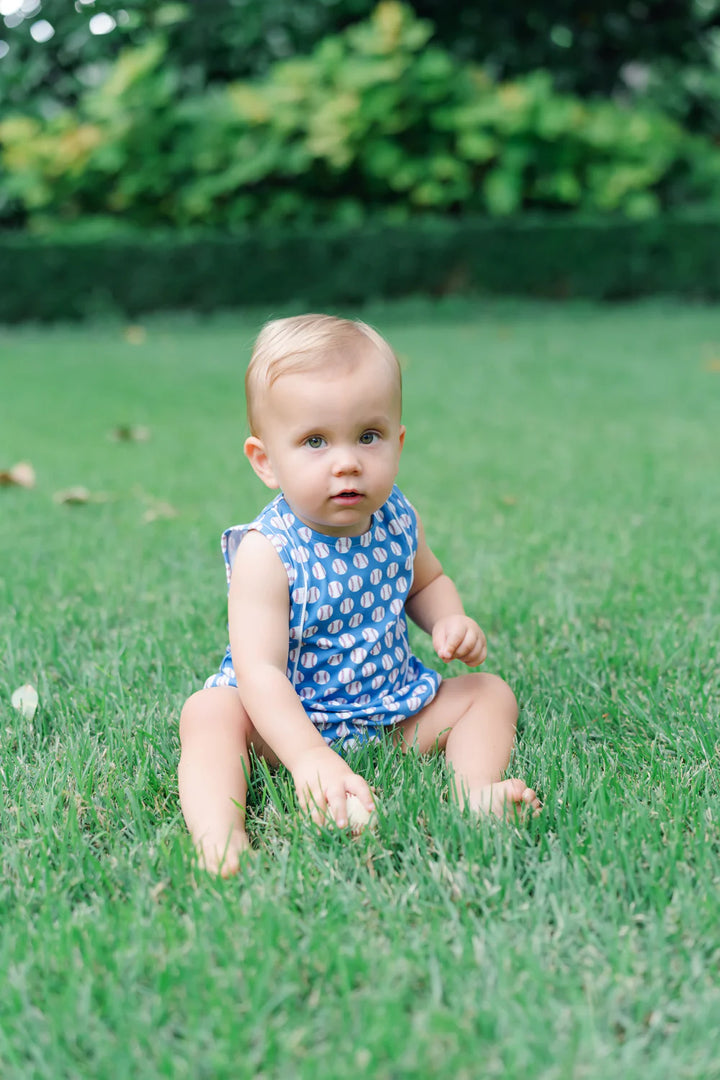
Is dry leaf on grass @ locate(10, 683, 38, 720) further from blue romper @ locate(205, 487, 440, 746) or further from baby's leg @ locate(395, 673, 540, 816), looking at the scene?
baby's leg @ locate(395, 673, 540, 816)

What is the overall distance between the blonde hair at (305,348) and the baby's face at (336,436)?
0.6 inches

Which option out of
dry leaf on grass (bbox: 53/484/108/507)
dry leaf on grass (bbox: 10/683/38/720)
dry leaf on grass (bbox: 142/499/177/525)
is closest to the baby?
dry leaf on grass (bbox: 10/683/38/720)

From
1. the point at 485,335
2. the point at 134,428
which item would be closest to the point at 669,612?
the point at 134,428

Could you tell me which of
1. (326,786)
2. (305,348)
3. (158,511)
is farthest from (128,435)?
(326,786)

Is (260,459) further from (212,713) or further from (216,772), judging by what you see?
(216,772)

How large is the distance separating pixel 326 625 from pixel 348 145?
1014cm

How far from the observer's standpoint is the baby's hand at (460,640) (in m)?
1.78

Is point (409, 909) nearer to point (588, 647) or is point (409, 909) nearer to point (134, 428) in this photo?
point (588, 647)

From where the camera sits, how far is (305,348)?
65.4 inches

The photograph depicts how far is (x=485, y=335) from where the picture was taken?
919 centimetres

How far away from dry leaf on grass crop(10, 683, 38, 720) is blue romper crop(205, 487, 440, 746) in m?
0.34

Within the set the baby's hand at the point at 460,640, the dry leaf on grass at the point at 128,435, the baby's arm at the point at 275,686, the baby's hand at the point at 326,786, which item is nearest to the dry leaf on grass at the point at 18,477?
the dry leaf on grass at the point at 128,435

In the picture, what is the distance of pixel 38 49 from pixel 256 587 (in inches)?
463

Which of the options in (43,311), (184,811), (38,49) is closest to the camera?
(184,811)
